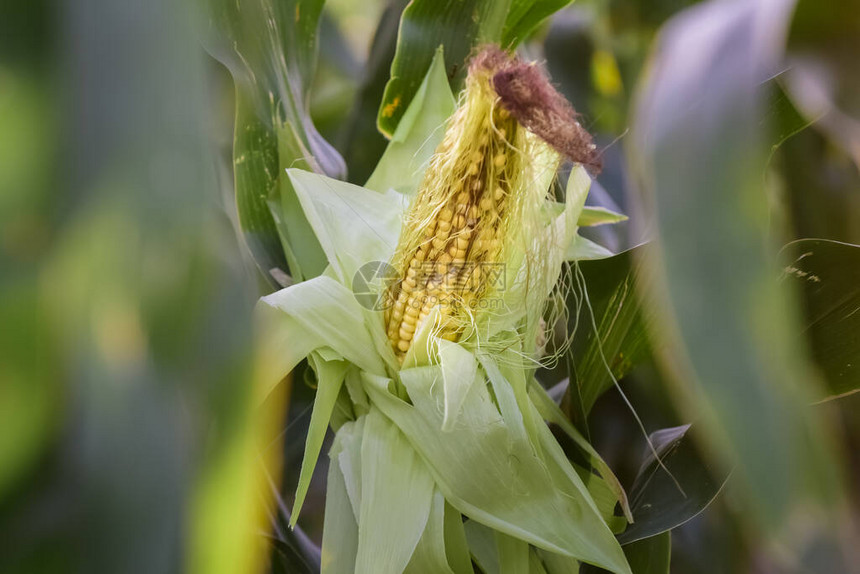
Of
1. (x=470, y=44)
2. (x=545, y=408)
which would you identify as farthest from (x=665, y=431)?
(x=470, y=44)

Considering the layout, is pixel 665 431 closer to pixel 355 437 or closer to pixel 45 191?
pixel 355 437

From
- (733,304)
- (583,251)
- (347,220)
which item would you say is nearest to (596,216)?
(583,251)

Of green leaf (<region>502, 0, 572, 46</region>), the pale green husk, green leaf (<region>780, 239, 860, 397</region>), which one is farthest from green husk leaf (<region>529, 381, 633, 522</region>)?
green leaf (<region>502, 0, 572, 46</region>)

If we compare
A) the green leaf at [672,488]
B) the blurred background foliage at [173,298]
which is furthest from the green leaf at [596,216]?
the blurred background foliage at [173,298]

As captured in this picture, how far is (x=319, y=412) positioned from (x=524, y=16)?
27 centimetres

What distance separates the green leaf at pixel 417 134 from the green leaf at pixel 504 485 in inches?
5.2

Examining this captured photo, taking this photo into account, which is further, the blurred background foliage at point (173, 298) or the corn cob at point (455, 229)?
the corn cob at point (455, 229)

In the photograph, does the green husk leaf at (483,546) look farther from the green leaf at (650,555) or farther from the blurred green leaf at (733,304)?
the blurred green leaf at (733,304)

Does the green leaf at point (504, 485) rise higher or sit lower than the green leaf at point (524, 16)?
lower

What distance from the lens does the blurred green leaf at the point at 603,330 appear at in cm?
33

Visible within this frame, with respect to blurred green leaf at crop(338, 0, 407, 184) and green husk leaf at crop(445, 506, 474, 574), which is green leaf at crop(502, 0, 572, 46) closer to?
blurred green leaf at crop(338, 0, 407, 184)

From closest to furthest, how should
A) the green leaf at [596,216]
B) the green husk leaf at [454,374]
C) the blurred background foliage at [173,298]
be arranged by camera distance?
1. the blurred background foliage at [173,298]
2. the green husk leaf at [454,374]
3. the green leaf at [596,216]

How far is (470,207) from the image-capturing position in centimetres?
29

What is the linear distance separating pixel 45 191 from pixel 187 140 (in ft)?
0.06
